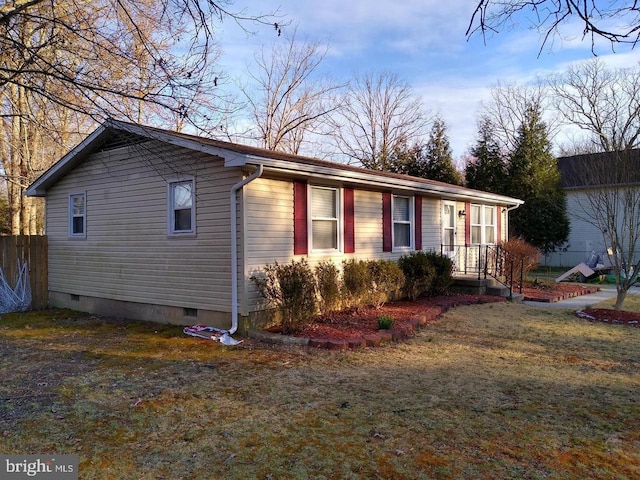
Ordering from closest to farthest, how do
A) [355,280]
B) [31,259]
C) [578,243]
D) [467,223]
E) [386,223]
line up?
[355,280], [386,223], [31,259], [467,223], [578,243]

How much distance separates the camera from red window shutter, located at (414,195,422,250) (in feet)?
38.4

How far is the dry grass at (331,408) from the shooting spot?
129 inches

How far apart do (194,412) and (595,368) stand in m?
4.78

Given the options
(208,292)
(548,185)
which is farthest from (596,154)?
(548,185)

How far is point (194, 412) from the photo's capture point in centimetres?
430

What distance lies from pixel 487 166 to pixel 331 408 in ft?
68.6

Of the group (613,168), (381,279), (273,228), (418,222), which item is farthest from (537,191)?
(273,228)

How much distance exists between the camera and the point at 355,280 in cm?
870

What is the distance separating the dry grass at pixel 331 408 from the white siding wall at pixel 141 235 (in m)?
1.34

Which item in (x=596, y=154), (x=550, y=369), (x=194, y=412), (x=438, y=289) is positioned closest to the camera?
(x=194, y=412)

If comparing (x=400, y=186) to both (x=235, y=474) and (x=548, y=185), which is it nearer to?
(x=235, y=474)

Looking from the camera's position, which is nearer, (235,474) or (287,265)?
(235,474)

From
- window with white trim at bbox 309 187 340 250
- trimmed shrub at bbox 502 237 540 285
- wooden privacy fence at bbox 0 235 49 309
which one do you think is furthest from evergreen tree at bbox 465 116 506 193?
wooden privacy fence at bbox 0 235 49 309

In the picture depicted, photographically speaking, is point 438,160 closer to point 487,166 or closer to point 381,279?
point 487,166
